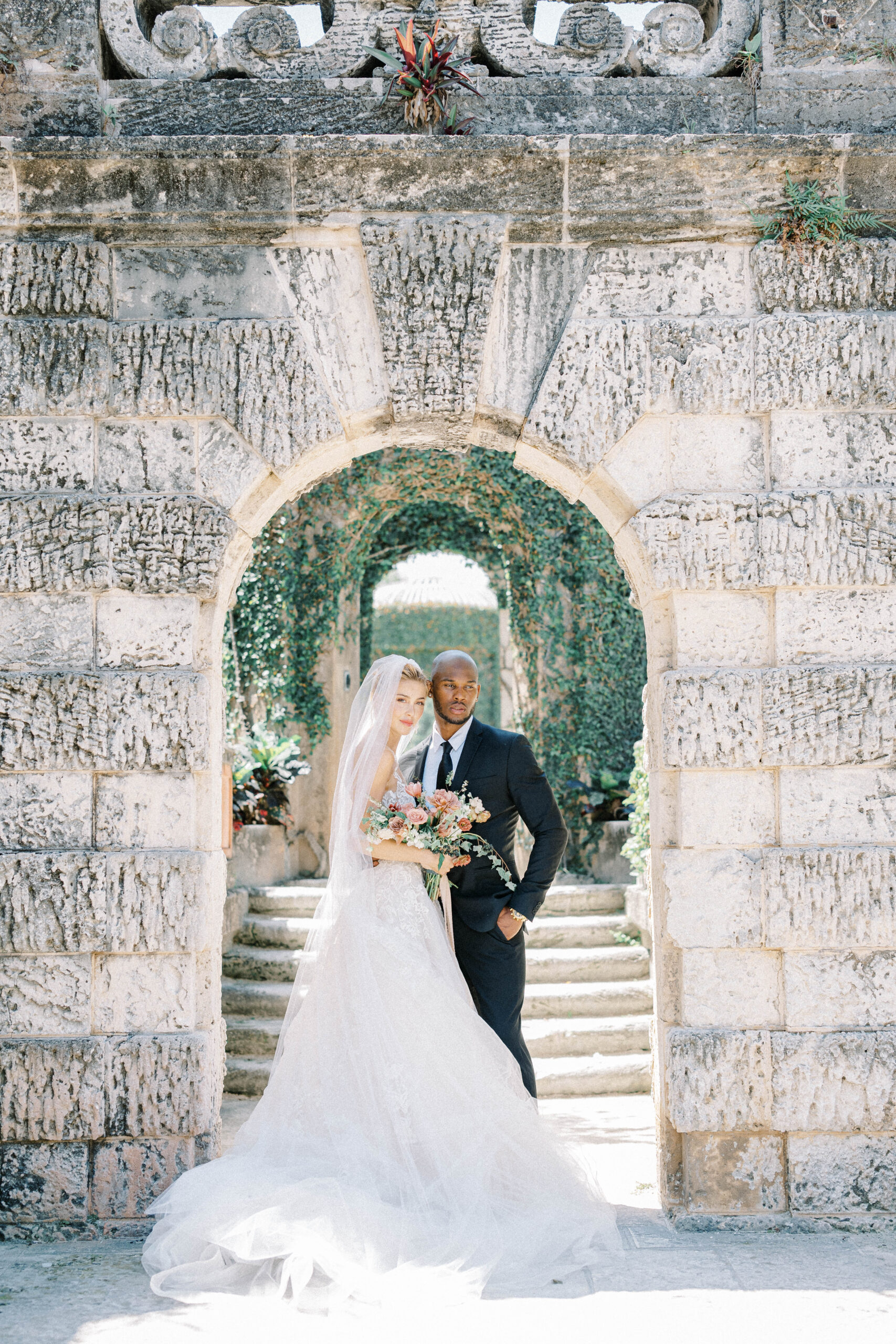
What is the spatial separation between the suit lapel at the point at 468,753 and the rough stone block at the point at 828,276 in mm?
1981

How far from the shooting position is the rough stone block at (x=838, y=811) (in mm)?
4047

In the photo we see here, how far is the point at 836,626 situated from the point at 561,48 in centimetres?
249

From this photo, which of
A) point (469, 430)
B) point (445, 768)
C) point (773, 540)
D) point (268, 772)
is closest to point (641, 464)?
point (773, 540)

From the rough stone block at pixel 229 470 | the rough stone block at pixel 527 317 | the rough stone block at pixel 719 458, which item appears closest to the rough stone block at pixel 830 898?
the rough stone block at pixel 719 458

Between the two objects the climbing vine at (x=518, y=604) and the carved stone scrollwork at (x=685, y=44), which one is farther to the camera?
the climbing vine at (x=518, y=604)

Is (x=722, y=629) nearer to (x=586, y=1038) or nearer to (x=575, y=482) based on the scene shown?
(x=575, y=482)

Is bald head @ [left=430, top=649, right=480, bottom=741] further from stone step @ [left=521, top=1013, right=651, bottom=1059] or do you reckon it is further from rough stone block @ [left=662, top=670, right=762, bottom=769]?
stone step @ [left=521, top=1013, right=651, bottom=1059]

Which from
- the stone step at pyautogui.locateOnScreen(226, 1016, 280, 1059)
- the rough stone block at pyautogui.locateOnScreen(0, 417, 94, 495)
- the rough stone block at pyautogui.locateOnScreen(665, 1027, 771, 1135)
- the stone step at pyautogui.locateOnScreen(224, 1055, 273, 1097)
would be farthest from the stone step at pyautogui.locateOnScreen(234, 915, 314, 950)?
the rough stone block at pyautogui.locateOnScreen(0, 417, 94, 495)

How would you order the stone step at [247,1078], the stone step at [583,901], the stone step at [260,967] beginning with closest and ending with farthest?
1. the stone step at [247,1078]
2. the stone step at [260,967]
3. the stone step at [583,901]

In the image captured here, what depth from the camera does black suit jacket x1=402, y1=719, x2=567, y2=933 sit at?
Answer: 4.30m

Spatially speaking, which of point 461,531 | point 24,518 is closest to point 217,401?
point 24,518

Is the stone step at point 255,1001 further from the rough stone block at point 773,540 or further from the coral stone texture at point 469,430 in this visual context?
the rough stone block at point 773,540

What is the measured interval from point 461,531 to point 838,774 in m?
7.48

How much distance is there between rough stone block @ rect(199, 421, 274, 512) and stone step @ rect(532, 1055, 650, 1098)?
3.40m
